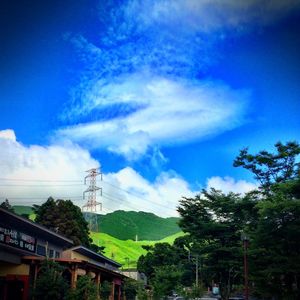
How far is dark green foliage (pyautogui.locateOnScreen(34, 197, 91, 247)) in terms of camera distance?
66438mm

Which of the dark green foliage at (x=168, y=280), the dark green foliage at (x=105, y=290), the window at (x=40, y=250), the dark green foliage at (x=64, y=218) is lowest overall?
the dark green foliage at (x=105, y=290)

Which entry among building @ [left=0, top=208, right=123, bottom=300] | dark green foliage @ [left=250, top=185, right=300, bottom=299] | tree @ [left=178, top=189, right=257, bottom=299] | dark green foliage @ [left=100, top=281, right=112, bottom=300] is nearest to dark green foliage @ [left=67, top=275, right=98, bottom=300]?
building @ [left=0, top=208, right=123, bottom=300]

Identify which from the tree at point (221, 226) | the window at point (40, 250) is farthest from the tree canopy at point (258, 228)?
the window at point (40, 250)

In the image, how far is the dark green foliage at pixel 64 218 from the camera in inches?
2616

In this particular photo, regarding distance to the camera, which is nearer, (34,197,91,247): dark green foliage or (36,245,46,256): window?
(36,245,46,256): window

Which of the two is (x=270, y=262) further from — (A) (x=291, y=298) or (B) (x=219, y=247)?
(B) (x=219, y=247)

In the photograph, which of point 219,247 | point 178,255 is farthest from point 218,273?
point 178,255

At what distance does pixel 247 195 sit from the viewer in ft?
156

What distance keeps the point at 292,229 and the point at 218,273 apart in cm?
1910

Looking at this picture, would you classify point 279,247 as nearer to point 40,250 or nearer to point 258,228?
point 258,228

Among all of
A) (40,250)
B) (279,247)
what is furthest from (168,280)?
(279,247)

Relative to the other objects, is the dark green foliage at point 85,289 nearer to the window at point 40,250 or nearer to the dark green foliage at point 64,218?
the window at point 40,250

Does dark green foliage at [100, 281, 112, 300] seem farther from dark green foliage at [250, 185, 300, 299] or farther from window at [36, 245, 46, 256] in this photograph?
dark green foliage at [250, 185, 300, 299]

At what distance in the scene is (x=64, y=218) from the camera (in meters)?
67.4
